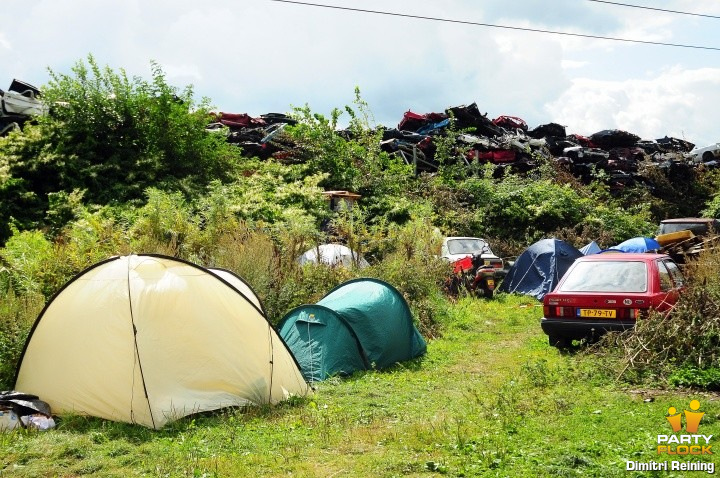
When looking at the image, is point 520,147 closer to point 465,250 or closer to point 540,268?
point 465,250

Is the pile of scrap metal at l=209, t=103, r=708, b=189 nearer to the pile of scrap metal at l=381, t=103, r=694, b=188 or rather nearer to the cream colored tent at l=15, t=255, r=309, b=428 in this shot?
the pile of scrap metal at l=381, t=103, r=694, b=188

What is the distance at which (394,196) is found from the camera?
22.8 metres

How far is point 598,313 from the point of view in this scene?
981 cm

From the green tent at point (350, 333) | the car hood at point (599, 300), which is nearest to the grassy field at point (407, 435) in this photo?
the green tent at point (350, 333)

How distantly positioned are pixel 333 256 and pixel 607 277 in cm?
616

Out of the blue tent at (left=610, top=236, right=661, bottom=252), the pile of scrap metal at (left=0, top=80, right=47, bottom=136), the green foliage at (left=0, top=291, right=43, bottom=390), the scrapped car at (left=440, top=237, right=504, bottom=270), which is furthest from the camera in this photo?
the pile of scrap metal at (left=0, top=80, right=47, bottom=136)

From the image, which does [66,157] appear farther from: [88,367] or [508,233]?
[508,233]

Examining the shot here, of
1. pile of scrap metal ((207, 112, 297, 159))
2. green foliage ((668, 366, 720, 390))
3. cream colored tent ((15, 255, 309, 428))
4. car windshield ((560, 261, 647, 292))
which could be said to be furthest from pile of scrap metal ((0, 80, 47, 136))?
green foliage ((668, 366, 720, 390))

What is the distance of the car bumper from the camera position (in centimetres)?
961

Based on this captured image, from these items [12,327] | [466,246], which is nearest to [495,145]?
[466,246]

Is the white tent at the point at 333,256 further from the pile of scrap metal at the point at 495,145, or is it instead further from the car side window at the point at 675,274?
the pile of scrap metal at the point at 495,145

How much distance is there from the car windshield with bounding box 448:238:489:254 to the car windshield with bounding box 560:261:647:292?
7.60 metres

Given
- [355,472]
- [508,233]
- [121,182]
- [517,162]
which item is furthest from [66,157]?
[517,162]

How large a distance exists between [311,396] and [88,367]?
262 centimetres
